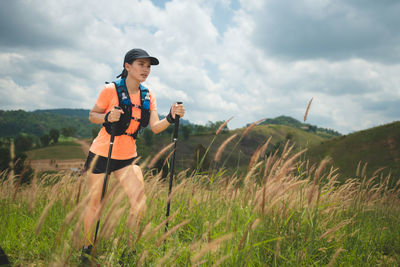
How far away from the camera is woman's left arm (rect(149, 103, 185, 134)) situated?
3682mm

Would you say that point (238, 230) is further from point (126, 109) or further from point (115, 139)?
point (126, 109)

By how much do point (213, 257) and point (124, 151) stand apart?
1949mm

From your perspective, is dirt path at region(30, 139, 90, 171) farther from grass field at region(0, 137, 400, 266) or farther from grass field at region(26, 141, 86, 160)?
grass field at region(26, 141, 86, 160)

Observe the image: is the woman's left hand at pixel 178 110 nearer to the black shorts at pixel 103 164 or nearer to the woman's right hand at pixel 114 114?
the woman's right hand at pixel 114 114

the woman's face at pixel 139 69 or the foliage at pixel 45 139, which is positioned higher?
the woman's face at pixel 139 69

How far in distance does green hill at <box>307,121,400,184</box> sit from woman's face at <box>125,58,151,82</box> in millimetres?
47031

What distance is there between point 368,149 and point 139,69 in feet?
207

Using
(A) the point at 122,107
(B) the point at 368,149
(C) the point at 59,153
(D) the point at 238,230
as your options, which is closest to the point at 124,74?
(A) the point at 122,107

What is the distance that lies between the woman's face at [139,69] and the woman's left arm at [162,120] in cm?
60

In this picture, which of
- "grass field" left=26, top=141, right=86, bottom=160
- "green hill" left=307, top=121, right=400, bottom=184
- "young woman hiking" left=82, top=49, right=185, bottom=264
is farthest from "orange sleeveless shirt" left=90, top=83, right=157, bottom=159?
"grass field" left=26, top=141, right=86, bottom=160

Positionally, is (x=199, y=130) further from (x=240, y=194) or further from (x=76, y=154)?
(x=240, y=194)

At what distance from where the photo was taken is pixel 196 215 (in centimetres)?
348

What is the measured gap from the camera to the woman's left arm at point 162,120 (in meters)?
3.68

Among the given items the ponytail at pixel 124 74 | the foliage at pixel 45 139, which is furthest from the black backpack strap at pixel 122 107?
the foliage at pixel 45 139
